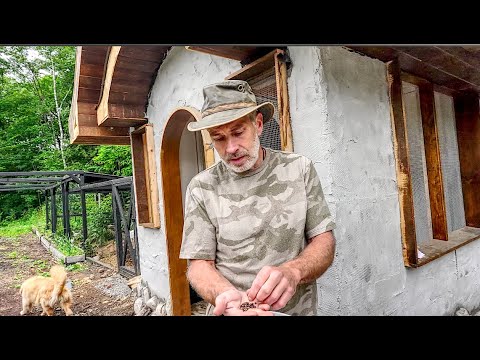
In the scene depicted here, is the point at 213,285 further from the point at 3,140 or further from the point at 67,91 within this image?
the point at 67,91

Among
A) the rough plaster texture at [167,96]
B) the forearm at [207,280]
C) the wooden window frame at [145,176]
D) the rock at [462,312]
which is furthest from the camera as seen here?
the wooden window frame at [145,176]

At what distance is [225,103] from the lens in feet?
2.39

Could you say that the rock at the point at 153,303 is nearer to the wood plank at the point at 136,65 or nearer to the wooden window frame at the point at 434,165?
the wood plank at the point at 136,65

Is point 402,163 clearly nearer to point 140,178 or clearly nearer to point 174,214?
point 174,214

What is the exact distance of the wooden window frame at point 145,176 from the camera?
1967 millimetres

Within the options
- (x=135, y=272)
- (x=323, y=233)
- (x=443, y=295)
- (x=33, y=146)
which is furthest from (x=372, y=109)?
(x=135, y=272)

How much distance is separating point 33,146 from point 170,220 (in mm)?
977

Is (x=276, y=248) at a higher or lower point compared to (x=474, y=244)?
higher

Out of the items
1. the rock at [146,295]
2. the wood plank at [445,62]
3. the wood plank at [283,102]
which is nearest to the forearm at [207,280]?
the wood plank at [283,102]

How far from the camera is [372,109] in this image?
1.07 m

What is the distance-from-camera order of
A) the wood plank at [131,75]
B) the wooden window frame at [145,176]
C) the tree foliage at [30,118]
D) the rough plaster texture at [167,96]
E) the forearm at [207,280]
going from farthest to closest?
1. the wooden window frame at [145,176]
2. the wood plank at [131,75]
3. the rough plaster texture at [167,96]
4. the tree foliage at [30,118]
5. the forearm at [207,280]

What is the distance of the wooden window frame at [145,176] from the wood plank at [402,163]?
4.59 ft

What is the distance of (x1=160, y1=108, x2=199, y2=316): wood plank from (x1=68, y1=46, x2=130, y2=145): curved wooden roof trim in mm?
364
